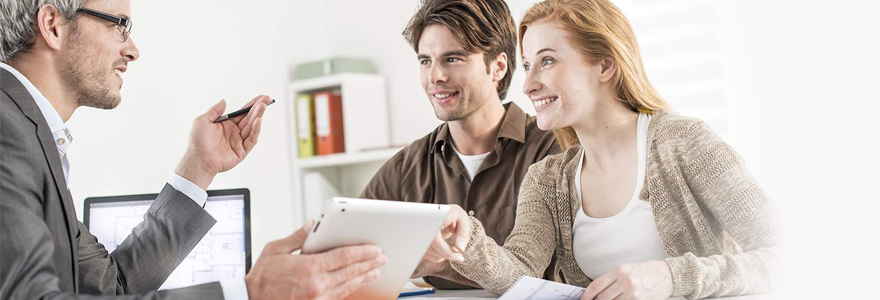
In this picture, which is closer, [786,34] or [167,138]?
[786,34]

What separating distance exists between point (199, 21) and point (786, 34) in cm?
273

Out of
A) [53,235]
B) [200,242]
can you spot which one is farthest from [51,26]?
[200,242]

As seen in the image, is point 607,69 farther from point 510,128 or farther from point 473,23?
point 473,23

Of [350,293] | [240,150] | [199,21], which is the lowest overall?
[350,293]

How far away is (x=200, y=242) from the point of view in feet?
7.18

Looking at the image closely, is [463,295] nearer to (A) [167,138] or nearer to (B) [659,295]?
(B) [659,295]

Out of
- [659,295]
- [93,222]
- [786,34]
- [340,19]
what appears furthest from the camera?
[340,19]

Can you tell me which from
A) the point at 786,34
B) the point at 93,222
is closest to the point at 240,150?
the point at 93,222

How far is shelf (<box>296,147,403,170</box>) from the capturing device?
3.93 meters

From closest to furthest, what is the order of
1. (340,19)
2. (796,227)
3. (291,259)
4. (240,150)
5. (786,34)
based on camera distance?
1. (291,259)
2. (240,150)
3. (796,227)
4. (786,34)
5. (340,19)

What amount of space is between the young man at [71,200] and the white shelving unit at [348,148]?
2099 millimetres

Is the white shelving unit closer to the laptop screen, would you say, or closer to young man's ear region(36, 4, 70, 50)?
the laptop screen

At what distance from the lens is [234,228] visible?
2.20 meters

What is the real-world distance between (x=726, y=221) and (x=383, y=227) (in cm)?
86
